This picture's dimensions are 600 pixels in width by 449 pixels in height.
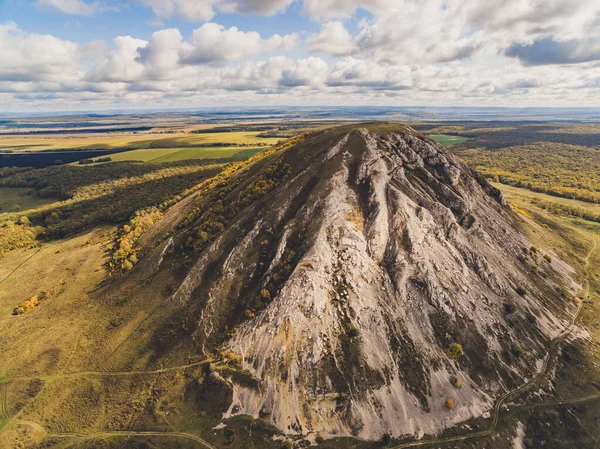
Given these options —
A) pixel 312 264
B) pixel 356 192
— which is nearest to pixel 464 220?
pixel 356 192

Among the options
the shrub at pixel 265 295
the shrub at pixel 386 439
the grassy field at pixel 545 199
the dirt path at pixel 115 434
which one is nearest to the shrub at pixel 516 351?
the shrub at pixel 386 439

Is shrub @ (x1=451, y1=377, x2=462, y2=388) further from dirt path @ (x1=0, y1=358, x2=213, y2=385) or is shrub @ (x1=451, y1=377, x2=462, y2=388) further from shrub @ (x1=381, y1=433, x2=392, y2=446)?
dirt path @ (x1=0, y1=358, x2=213, y2=385)

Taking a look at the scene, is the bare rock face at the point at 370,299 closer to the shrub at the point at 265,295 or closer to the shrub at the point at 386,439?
the shrub at the point at 265,295

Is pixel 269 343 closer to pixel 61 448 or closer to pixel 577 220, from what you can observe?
pixel 61 448

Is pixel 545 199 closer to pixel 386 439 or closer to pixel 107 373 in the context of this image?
pixel 386 439

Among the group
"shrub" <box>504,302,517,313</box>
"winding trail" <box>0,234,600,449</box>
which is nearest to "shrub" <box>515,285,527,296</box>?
"shrub" <box>504,302,517,313</box>

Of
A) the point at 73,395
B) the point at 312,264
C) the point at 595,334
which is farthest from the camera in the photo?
the point at 595,334
